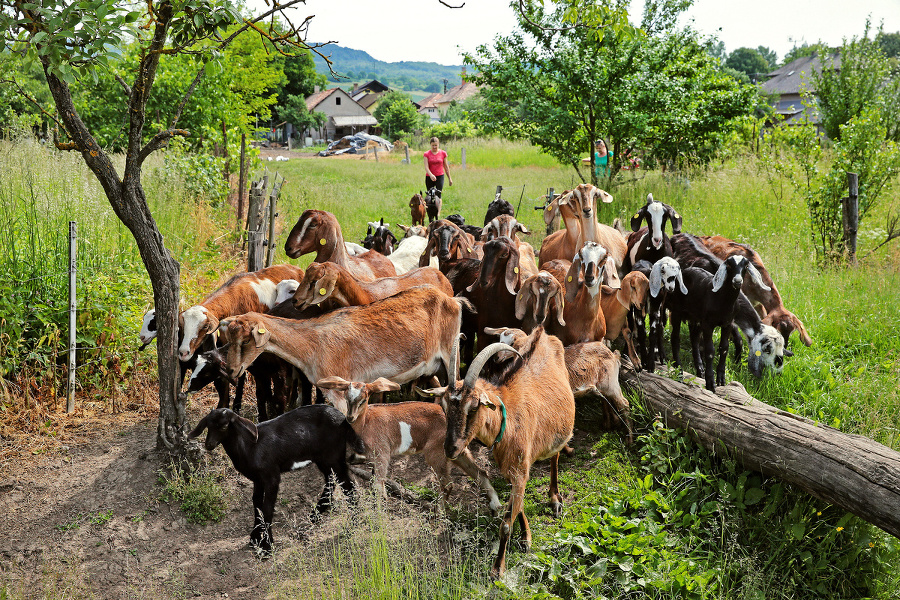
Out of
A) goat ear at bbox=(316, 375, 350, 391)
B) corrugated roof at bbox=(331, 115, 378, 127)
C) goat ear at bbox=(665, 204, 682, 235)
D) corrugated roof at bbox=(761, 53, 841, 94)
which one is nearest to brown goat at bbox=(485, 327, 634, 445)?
goat ear at bbox=(316, 375, 350, 391)

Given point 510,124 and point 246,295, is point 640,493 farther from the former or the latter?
point 510,124

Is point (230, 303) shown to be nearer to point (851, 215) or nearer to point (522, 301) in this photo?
point (522, 301)

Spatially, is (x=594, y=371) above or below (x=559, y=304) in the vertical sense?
below

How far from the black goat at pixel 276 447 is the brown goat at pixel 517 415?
777 mm

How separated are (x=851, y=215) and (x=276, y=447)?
8.90m

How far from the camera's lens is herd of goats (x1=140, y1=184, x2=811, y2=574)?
14.4 feet

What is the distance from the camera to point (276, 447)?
175 inches

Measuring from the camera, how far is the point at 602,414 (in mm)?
6188

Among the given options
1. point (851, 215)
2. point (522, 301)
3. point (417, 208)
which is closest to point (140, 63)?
point (522, 301)

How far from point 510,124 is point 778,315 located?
31.4 ft

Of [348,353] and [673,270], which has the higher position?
[673,270]

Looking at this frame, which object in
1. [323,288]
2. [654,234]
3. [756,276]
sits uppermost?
[654,234]

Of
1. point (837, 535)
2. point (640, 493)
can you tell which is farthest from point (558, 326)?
point (837, 535)

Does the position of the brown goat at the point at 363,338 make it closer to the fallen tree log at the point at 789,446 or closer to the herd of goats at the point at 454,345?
the herd of goats at the point at 454,345
